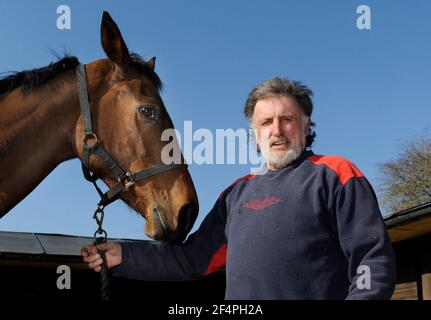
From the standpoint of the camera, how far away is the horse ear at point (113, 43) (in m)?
3.58

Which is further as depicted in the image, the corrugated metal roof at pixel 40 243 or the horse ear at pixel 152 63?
the corrugated metal roof at pixel 40 243

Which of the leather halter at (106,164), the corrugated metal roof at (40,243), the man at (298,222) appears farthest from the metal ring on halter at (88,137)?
the corrugated metal roof at (40,243)

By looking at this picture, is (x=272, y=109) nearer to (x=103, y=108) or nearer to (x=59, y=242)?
(x=103, y=108)

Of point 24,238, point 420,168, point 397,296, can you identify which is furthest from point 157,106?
point 420,168

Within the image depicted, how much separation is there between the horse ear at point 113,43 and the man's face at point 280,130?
134cm

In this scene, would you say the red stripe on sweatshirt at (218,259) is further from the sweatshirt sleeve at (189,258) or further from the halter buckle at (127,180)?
the halter buckle at (127,180)

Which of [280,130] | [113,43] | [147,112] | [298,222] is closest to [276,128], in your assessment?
[280,130]

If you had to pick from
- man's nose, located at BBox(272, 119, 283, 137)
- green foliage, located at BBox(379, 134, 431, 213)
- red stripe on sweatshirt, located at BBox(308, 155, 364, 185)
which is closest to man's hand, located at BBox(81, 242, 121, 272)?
man's nose, located at BBox(272, 119, 283, 137)

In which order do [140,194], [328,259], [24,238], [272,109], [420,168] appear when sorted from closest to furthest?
[328,259] → [272,109] → [140,194] → [24,238] → [420,168]

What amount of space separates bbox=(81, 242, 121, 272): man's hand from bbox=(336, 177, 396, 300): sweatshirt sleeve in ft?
4.27

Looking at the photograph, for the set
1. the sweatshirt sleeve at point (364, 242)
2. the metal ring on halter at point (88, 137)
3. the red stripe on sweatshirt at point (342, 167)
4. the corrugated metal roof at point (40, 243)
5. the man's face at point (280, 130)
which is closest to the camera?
the sweatshirt sleeve at point (364, 242)

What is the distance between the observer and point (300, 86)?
277 centimetres

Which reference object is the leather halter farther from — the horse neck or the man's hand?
the man's hand
